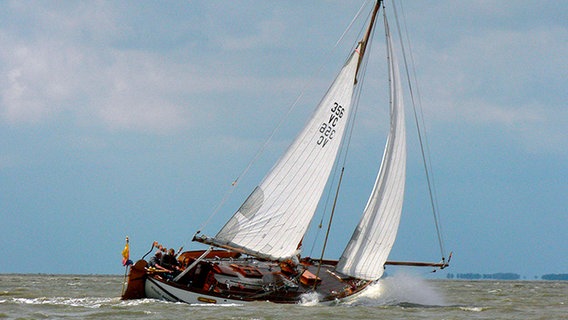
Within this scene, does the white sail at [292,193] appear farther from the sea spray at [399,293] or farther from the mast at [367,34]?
the sea spray at [399,293]

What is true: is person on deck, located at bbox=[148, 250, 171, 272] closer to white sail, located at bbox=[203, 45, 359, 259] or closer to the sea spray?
white sail, located at bbox=[203, 45, 359, 259]

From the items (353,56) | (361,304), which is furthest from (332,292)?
(353,56)

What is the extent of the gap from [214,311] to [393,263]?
11362 mm

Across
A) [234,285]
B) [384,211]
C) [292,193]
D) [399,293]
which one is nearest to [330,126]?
[292,193]

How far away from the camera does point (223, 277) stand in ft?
97.7

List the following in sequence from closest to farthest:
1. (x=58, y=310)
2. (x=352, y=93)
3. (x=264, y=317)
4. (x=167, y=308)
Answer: (x=264, y=317) → (x=167, y=308) → (x=58, y=310) → (x=352, y=93)

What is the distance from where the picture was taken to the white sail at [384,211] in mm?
31234

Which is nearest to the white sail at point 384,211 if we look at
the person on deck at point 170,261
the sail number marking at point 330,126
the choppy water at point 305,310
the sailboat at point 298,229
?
the sailboat at point 298,229

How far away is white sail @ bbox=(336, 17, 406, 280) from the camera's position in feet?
102

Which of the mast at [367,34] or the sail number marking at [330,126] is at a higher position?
the mast at [367,34]

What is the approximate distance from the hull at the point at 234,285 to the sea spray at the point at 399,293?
4.02 feet

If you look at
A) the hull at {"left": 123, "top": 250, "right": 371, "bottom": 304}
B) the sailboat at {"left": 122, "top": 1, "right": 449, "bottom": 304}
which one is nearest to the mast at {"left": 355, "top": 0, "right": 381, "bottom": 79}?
the sailboat at {"left": 122, "top": 1, "right": 449, "bottom": 304}

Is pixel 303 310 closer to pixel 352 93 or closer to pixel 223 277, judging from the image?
pixel 223 277

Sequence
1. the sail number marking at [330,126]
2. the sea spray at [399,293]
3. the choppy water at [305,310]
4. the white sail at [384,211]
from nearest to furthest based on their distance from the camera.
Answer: the choppy water at [305,310], the sail number marking at [330,126], the white sail at [384,211], the sea spray at [399,293]
